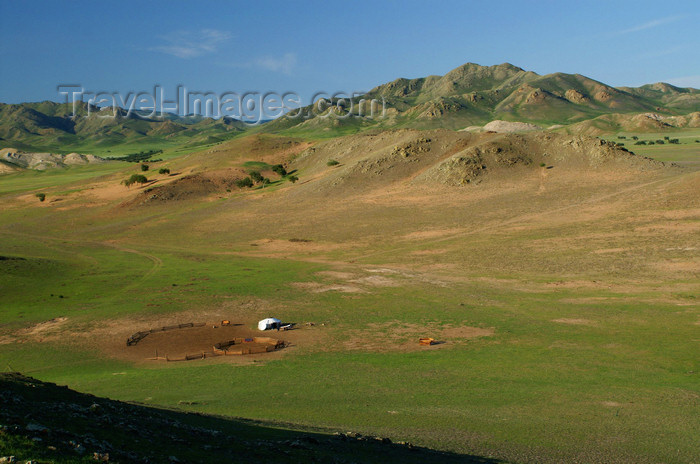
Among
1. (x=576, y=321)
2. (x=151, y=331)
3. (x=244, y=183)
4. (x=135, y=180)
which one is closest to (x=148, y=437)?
(x=151, y=331)

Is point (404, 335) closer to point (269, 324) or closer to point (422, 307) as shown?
point (422, 307)

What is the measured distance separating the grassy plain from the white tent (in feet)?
8.07

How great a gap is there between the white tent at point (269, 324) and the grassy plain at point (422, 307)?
2.46 metres

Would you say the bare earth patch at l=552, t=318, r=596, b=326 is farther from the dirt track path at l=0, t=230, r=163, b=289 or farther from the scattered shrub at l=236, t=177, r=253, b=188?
the scattered shrub at l=236, t=177, r=253, b=188

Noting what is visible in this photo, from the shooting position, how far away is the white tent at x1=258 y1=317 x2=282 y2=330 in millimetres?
36625

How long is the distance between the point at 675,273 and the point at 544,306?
49.6ft

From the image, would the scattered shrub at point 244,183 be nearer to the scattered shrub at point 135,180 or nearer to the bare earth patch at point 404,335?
the scattered shrub at point 135,180

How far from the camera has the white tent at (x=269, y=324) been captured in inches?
1442

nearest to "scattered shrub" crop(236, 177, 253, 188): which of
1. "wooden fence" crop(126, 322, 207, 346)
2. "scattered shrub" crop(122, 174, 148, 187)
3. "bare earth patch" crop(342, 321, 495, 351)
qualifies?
"scattered shrub" crop(122, 174, 148, 187)

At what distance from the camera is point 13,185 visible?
148 m

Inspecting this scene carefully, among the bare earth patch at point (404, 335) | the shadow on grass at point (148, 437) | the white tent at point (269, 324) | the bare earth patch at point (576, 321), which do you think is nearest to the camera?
the shadow on grass at point (148, 437)

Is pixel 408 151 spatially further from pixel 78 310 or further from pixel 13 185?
pixel 13 185

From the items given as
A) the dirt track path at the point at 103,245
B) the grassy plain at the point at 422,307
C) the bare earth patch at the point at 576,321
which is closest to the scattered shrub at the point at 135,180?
the grassy plain at the point at 422,307

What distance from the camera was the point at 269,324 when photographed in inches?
1441
